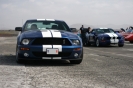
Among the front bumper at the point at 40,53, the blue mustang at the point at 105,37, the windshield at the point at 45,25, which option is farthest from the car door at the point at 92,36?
the front bumper at the point at 40,53

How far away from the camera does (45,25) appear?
965 centimetres

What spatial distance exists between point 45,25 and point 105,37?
32.6 feet

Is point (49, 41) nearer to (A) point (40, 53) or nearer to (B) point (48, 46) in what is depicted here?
(B) point (48, 46)

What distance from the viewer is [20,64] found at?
322 inches

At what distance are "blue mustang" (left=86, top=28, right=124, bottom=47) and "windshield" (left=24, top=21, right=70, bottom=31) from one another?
947 cm

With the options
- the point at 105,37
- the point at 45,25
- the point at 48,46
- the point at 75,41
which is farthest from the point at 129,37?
the point at 48,46

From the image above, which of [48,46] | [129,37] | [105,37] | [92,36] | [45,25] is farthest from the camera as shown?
[129,37]

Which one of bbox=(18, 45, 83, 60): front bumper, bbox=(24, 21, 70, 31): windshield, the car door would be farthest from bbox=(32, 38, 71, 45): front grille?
the car door

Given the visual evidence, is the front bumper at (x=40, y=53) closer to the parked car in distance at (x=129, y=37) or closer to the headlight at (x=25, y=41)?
the headlight at (x=25, y=41)

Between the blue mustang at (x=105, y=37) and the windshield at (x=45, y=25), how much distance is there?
9473 millimetres

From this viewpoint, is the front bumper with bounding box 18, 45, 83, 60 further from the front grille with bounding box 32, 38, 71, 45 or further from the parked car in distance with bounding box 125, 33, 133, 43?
the parked car in distance with bounding box 125, 33, 133, 43

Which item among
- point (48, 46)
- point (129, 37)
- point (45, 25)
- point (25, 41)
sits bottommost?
point (129, 37)

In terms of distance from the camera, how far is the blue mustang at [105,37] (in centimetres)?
1898

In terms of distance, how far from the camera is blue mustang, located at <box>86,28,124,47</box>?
18984mm
